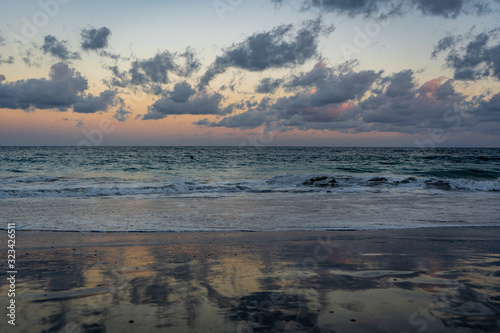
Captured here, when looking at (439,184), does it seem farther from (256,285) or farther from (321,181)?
(256,285)

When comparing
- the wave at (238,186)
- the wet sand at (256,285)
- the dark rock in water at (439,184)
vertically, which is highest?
the wet sand at (256,285)

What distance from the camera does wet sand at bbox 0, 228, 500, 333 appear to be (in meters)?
3.51

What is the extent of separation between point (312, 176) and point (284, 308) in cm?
2437

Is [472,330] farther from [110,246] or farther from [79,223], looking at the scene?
[79,223]

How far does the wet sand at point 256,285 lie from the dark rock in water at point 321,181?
666 inches

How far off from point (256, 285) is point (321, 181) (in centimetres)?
2176

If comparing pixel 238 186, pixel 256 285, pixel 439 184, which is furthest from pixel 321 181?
pixel 256 285

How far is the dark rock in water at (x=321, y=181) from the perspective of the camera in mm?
24458

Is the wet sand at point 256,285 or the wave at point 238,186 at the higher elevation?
the wet sand at point 256,285

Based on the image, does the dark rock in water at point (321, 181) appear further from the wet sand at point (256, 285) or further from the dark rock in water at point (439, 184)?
the wet sand at point (256, 285)

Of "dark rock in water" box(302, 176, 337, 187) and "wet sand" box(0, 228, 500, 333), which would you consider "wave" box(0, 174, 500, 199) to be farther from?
"wet sand" box(0, 228, 500, 333)

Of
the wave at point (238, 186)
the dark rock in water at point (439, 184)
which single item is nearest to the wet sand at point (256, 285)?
the wave at point (238, 186)

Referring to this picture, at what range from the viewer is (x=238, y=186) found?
2234 centimetres

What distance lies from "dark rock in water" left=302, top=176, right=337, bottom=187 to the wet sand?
1692 centimetres
